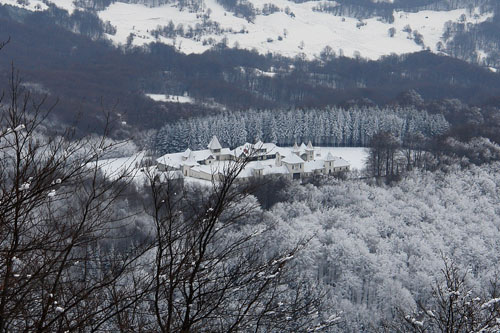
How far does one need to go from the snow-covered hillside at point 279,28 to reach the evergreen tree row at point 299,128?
43964 millimetres

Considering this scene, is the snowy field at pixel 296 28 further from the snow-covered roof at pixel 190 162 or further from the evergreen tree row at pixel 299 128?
the snow-covered roof at pixel 190 162

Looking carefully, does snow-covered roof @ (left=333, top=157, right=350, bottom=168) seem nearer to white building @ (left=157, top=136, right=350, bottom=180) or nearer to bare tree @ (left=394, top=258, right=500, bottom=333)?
white building @ (left=157, top=136, right=350, bottom=180)

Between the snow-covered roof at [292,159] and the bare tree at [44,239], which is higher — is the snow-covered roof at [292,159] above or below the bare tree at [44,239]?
below

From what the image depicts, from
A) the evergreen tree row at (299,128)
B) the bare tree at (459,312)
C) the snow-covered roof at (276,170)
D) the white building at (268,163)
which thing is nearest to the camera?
the bare tree at (459,312)

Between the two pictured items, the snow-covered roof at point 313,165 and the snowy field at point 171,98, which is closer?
the snow-covered roof at point 313,165

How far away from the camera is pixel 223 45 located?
81625 millimetres

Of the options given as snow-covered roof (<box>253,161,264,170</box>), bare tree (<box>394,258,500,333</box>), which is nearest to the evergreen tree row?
snow-covered roof (<box>253,161,264,170</box>)

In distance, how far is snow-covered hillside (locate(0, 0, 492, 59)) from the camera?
85688 mm

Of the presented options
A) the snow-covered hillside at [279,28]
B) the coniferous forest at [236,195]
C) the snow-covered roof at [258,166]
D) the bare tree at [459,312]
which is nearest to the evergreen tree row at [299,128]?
the coniferous forest at [236,195]

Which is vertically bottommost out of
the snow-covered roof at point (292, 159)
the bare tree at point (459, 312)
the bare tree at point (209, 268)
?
the snow-covered roof at point (292, 159)

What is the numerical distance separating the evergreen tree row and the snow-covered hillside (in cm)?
4396

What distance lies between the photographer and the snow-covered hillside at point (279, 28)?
281 feet

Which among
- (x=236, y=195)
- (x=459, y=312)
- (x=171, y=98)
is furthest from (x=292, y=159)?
(x=171, y=98)

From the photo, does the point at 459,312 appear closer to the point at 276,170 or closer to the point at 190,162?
the point at 276,170
